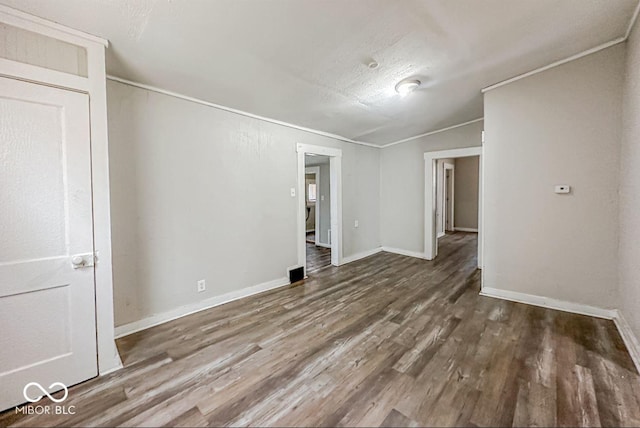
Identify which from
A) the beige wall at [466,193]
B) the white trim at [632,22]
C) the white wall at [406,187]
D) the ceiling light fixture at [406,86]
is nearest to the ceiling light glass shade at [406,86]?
the ceiling light fixture at [406,86]

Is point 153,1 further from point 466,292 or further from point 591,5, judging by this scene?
point 466,292

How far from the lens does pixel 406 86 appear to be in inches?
118

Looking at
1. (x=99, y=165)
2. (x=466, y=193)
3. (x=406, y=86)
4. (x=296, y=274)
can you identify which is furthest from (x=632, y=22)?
(x=466, y=193)

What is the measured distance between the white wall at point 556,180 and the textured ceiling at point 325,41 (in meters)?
0.34

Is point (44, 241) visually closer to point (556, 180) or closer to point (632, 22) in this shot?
point (556, 180)

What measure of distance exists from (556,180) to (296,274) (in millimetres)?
3491

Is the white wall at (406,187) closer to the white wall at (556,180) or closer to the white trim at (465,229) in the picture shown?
the white wall at (556,180)

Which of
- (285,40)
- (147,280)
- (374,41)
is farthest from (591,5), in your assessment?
(147,280)

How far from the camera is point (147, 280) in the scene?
104 inches

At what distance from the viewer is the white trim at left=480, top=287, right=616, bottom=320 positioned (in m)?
2.79

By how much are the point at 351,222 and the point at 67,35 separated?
4.35m

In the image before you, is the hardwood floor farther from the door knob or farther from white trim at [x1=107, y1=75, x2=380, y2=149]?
white trim at [x1=107, y1=75, x2=380, y2=149]

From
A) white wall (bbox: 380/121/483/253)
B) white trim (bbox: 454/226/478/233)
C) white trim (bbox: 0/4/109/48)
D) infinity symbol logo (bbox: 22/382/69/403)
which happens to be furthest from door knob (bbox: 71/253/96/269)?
white trim (bbox: 454/226/478/233)

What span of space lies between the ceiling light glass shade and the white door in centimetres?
291
